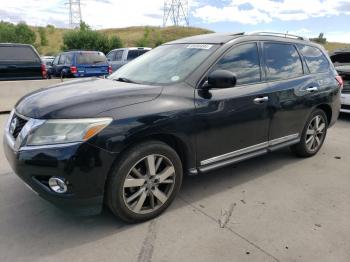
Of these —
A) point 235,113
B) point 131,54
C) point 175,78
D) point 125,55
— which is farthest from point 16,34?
point 235,113

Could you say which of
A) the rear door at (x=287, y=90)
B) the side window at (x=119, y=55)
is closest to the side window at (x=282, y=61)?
the rear door at (x=287, y=90)

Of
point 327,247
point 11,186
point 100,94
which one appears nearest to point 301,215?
point 327,247

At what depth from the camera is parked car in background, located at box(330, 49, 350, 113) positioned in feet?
25.3

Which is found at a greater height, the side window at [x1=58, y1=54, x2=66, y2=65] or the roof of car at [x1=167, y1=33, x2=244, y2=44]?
the roof of car at [x1=167, y1=33, x2=244, y2=44]

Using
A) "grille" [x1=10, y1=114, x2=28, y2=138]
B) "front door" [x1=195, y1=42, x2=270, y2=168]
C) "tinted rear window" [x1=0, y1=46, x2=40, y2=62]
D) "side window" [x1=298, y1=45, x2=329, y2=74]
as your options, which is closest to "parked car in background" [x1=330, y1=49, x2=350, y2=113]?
"side window" [x1=298, y1=45, x2=329, y2=74]

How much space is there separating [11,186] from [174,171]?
202cm

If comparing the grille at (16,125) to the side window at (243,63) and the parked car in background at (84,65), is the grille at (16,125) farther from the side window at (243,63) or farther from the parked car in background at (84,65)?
the parked car in background at (84,65)

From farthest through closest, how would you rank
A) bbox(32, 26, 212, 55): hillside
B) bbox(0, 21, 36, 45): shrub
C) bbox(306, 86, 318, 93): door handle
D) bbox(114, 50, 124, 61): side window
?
bbox(32, 26, 212, 55): hillside → bbox(0, 21, 36, 45): shrub → bbox(114, 50, 124, 61): side window → bbox(306, 86, 318, 93): door handle

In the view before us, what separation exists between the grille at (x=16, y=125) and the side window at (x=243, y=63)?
77.8 inches

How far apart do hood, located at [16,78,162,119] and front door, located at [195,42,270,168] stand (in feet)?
1.97

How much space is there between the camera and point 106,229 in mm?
3164

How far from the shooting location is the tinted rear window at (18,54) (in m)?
9.77

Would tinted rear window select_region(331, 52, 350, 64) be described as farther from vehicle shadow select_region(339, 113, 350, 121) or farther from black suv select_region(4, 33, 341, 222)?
black suv select_region(4, 33, 341, 222)

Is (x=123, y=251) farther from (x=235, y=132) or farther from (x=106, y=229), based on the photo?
Result: (x=235, y=132)
